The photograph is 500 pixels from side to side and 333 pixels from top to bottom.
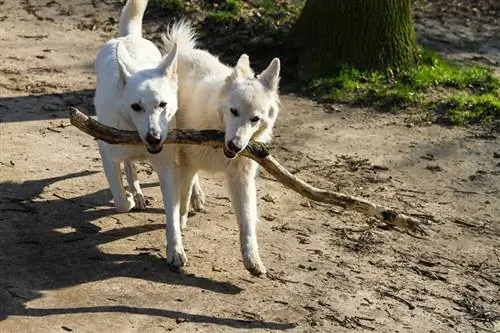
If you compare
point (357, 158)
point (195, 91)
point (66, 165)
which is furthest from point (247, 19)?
point (195, 91)

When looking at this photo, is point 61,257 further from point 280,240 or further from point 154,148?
point 280,240

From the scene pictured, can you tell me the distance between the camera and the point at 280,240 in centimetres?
596

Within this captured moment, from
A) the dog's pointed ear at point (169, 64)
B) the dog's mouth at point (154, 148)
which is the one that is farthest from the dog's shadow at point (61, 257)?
the dog's pointed ear at point (169, 64)

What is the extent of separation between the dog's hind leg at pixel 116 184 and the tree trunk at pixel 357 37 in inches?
155

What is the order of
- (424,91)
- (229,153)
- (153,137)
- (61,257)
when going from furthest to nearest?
(424,91)
(61,257)
(229,153)
(153,137)

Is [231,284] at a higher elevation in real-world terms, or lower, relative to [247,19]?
lower

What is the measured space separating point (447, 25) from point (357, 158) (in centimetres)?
527

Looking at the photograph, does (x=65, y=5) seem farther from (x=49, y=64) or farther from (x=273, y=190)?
(x=273, y=190)

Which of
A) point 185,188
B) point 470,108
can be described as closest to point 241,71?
point 185,188

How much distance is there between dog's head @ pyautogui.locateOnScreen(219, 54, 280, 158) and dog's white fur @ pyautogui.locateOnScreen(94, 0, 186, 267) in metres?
0.38

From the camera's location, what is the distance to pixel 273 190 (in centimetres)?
690

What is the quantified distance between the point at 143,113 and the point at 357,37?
4568mm

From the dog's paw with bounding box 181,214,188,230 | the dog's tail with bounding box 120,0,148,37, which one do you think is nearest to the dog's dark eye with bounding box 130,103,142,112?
the dog's paw with bounding box 181,214,188,230

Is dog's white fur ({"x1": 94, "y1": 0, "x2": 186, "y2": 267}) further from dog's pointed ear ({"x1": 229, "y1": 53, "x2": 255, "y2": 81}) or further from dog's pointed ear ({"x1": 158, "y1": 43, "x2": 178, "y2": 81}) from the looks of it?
dog's pointed ear ({"x1": 229, "y1": 53, "x2": 255, "y2": 81})
